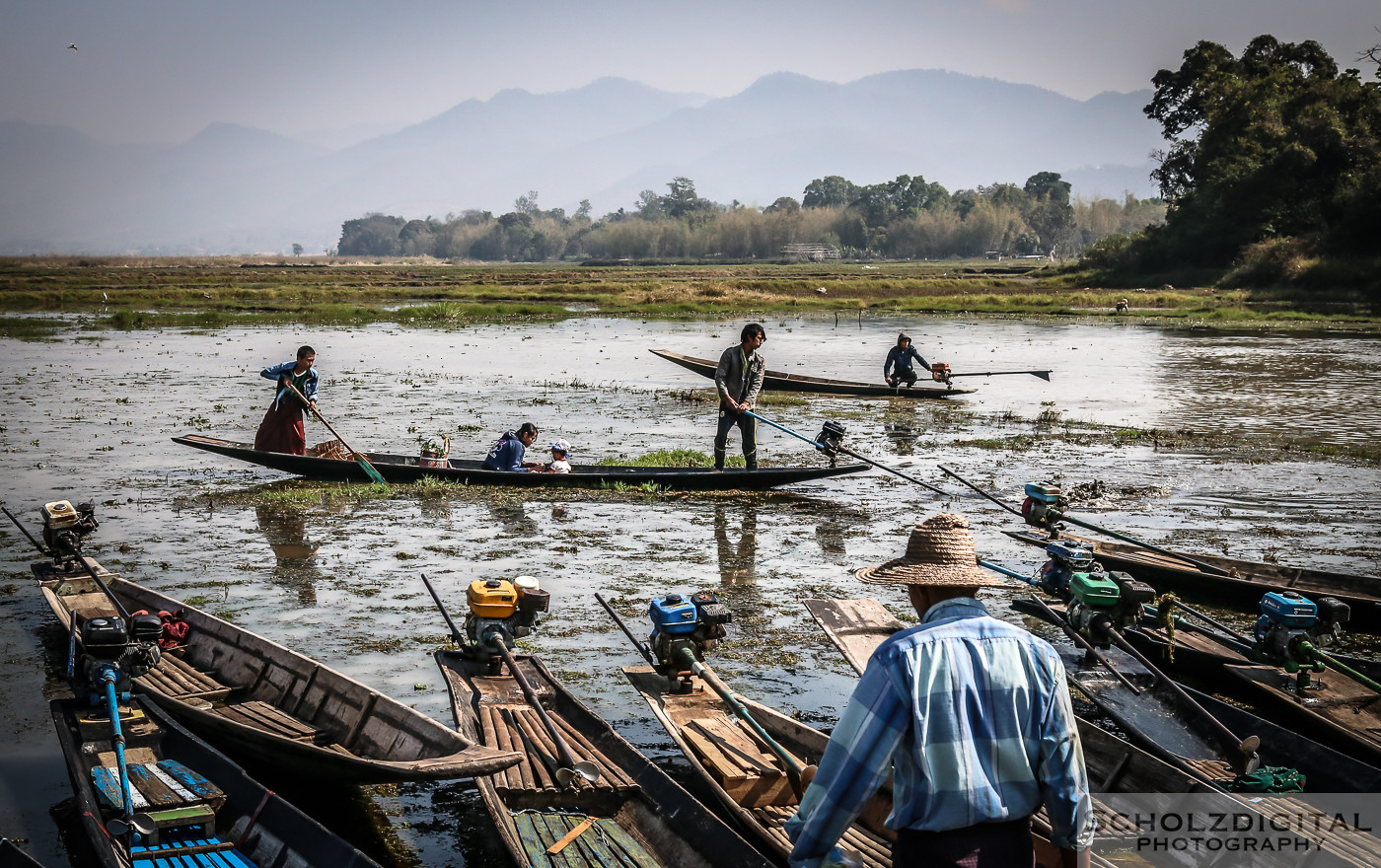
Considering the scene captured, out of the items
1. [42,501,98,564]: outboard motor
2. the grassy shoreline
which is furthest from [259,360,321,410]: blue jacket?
the grassy shoreline

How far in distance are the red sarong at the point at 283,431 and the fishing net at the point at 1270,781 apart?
11.9m

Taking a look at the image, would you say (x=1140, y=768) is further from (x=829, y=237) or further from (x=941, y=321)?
(x=829, y=237)

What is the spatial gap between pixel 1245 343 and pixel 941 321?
13399 mm

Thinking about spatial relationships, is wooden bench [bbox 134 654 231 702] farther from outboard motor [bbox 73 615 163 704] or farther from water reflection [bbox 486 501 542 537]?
water reflection [bbox 486 501 542 537]

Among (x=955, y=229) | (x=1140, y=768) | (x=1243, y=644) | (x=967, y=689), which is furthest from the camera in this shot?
(x=955, y=229)

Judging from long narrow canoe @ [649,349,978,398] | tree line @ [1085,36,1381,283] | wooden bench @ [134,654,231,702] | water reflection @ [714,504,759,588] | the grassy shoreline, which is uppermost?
tree line @ [1085,36,1381,283]

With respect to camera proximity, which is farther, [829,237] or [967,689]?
[829,237]

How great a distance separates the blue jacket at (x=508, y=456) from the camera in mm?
14195

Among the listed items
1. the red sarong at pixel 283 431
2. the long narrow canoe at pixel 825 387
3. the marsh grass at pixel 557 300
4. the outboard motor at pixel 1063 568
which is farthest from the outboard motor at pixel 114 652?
the marsh grass at pixel 557 300

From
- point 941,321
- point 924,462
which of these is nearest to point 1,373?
point 924,462

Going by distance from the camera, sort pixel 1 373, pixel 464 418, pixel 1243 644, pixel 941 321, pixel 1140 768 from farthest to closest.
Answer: pixel 941 321 < pixel 1 373 < pixel 464 418 < pixel 1243 644 < pixel 1140 768

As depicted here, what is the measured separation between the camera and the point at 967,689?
304 centimetres

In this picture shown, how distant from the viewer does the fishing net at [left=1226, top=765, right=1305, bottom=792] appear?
5734mm

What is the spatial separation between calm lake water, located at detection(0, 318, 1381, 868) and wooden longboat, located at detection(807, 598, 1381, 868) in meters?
2.29
